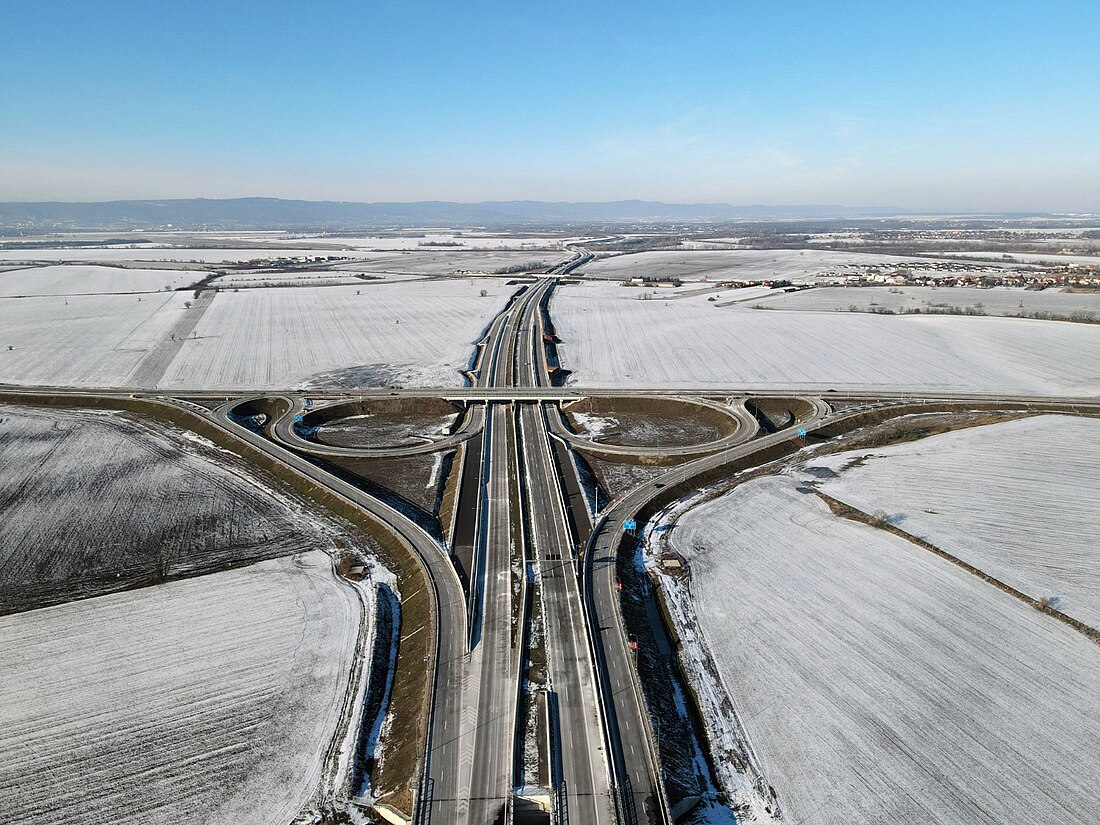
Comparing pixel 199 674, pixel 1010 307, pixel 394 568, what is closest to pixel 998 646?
pixel 394 568

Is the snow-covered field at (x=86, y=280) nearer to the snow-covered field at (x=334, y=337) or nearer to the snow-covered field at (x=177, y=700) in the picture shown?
the snow-covered field at (x=334, y=337)

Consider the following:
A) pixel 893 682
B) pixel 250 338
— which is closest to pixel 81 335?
pixel 250 338

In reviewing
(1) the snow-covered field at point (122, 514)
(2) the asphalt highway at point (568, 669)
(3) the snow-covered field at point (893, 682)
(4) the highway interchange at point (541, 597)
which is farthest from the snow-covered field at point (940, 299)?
(1) the snow-covered field at point (122, 514)

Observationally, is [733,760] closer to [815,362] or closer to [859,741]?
[859,741]

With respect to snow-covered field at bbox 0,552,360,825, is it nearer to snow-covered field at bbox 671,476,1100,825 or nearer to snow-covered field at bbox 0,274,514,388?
snow-covered field at bbox 671,476,1100,825

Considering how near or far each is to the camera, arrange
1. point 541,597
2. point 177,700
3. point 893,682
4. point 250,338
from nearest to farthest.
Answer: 1. point 177,700
2. point 893,682
3. point 541,597
4. point 250,338

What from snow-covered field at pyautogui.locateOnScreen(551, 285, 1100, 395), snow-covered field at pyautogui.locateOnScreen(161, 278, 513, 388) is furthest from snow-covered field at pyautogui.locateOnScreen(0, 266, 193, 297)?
snow-covered field at pyautogui.locateOnScreen(551, 285, 1100, 395)

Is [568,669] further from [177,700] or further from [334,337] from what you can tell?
[334,337]

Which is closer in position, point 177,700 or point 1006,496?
point 177,700
